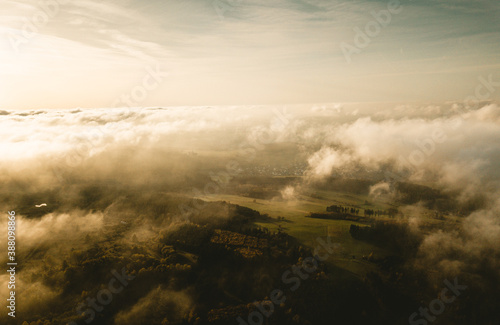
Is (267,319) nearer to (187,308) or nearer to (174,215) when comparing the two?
(187,308)

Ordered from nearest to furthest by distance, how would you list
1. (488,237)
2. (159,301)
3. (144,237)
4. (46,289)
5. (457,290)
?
(159,301), (46,289), (457,290), (144,237), (488,237)

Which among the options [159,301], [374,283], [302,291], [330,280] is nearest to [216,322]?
[159,301]

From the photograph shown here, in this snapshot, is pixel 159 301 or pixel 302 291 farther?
pixel 302 291

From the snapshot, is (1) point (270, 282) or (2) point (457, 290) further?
(2) point (457, 290)

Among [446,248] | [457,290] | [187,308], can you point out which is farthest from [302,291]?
[446,248]

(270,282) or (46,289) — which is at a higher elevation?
(270,282)

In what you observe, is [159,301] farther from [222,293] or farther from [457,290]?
[457,290]

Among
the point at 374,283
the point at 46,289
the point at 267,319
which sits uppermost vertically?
the point at 374,283

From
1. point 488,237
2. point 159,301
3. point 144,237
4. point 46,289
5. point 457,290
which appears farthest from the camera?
Result: point 488,237

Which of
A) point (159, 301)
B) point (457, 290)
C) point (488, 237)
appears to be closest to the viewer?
point (159, 301)
